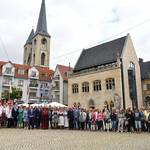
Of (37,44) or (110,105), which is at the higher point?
(37,44)

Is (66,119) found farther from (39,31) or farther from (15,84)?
(39,31)

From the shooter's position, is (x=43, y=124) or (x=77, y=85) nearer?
(x=43, y=124)

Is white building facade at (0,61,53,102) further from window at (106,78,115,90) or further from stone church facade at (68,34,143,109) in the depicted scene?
window at (106,78,115,90)

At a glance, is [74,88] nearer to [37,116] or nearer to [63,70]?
[63,70]

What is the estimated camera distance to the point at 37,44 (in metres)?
75.3

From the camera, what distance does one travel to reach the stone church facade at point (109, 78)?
121 ft

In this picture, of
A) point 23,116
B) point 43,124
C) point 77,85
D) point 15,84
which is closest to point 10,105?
point 23,116

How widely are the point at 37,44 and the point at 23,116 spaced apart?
57.9 meters

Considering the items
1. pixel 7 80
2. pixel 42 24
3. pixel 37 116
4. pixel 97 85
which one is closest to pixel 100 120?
pixel 37 116

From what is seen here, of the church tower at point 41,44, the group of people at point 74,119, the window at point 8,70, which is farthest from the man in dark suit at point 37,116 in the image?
the church tower at point 41,44

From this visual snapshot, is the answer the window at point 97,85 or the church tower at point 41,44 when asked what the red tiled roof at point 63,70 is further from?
the church tower at point 41,44

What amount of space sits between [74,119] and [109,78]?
63.7ft

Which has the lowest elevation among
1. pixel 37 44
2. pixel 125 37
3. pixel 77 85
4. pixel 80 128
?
pixel 80 128

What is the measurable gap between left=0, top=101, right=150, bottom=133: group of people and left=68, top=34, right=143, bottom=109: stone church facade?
16161mm
